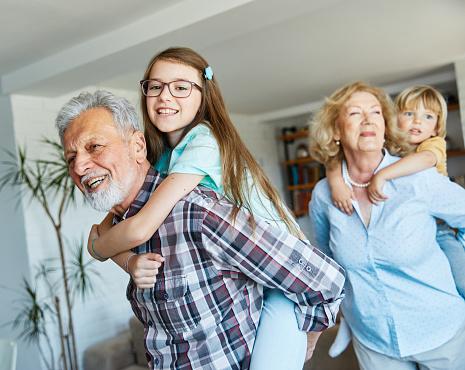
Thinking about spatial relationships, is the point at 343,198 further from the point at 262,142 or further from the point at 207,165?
the point at 262,142

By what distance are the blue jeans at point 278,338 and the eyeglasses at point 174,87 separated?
56 centimetres

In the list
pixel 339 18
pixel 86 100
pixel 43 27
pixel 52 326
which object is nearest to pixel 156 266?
pixel 86 100

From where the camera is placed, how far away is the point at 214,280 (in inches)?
42.5

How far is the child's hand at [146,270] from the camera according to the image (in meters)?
1.05

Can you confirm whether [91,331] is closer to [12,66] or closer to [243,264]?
[12,66]

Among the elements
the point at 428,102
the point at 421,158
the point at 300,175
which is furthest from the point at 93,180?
the point at 300,175

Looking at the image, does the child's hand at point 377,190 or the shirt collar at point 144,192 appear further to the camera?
the child's hand at point 377,190

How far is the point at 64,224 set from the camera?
461cm

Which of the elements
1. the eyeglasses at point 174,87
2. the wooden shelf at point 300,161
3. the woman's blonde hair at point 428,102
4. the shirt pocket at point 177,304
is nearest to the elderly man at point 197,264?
the shirt pocket at point 177,304

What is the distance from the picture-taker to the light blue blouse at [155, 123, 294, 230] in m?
1.17

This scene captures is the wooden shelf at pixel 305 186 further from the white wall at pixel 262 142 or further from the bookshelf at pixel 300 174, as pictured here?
the white wall at pixel 262 142

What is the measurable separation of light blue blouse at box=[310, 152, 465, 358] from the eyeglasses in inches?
26.8

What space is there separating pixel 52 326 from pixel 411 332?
147 inches

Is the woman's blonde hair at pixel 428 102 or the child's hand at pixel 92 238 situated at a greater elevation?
the woman's blonde hair at pixel 428 102
